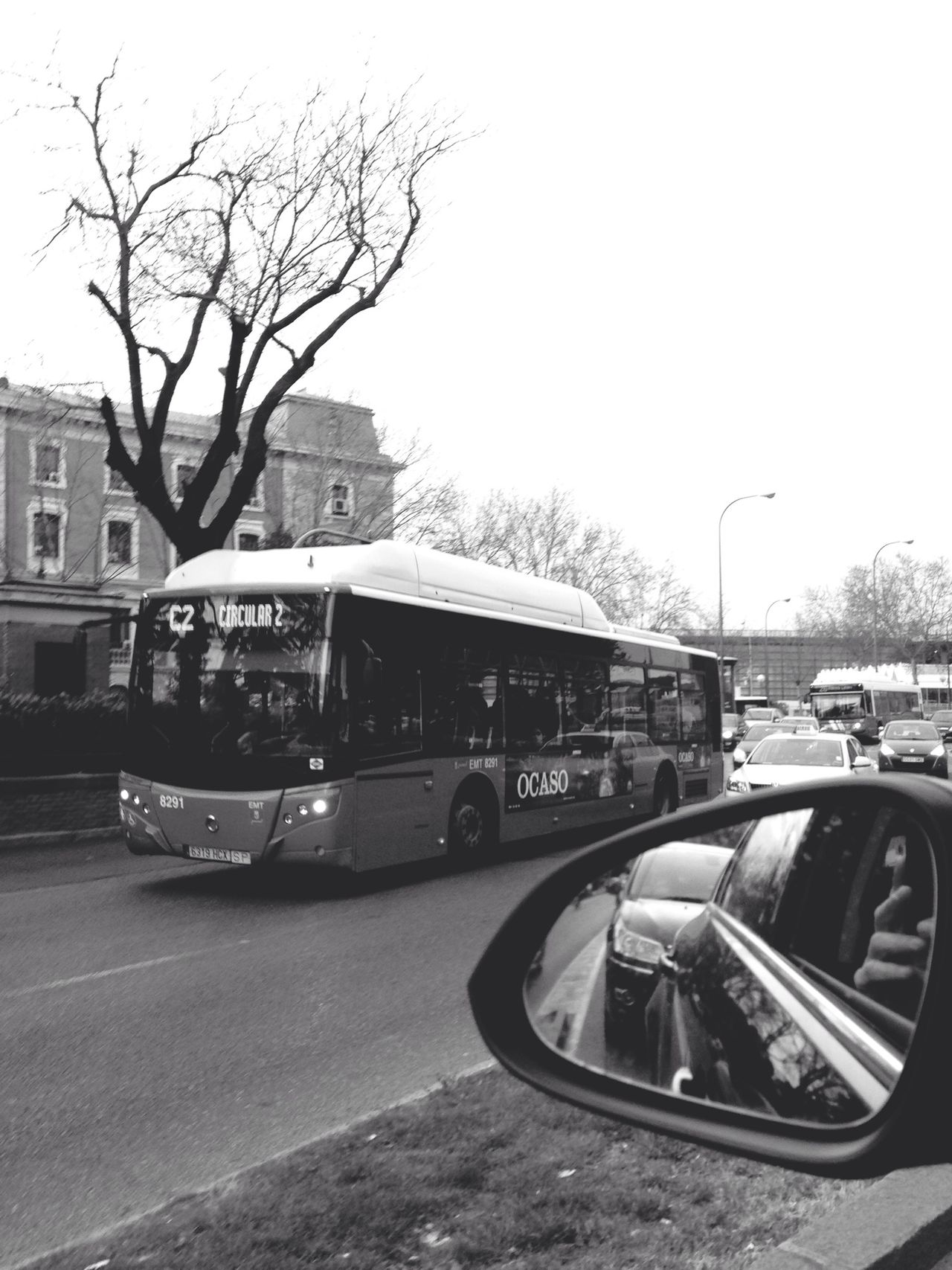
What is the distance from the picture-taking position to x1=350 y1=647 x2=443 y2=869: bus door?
36.9 ft

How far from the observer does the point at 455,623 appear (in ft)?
43.0

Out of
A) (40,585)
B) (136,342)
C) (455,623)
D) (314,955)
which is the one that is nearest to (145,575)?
(40,585)

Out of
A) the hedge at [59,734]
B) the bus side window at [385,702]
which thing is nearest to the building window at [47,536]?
the hedge at [59,734]

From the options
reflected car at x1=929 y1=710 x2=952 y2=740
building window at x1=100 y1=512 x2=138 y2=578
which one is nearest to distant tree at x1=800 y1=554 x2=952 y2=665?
reflected car at x1=929 y1=710 x2=952 y2=740

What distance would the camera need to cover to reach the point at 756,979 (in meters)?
1.94

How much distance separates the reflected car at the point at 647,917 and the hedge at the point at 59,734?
A: 51.9 ft

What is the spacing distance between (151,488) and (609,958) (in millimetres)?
18763

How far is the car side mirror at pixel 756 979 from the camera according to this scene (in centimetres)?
158

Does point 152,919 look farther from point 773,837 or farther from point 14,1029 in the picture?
point 773,837

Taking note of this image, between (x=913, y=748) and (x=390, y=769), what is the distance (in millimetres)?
24960

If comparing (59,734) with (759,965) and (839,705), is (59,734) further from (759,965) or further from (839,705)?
(839,705)

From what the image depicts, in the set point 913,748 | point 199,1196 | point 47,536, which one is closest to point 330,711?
point 199,1196

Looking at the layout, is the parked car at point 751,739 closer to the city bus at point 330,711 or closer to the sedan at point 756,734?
the sedan at point 756,734

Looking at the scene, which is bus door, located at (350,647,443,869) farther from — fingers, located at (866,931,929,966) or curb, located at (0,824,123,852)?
fingers, located at (866,931,929,966)
